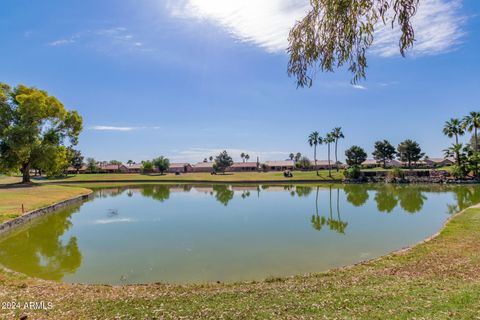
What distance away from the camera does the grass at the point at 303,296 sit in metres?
6.36

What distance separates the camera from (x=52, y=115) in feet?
152

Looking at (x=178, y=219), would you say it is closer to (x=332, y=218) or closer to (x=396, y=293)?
(x=332, y=218)

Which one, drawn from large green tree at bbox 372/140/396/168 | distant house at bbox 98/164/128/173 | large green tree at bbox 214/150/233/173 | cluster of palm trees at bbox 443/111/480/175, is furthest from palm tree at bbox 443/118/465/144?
distant house at bbox 98/164/128/173

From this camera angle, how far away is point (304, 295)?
765 cm

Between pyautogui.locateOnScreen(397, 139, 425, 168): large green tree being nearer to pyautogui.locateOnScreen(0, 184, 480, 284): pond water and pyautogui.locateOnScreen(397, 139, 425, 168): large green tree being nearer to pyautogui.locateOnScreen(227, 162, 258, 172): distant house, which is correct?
pyautogui.locateOnScreen(227, 162, 258, 172): distant house

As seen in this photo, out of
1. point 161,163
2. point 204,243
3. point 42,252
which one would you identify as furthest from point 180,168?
point 204,243

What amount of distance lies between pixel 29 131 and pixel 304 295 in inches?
1797

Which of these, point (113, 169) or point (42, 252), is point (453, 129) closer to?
point (42, 252)

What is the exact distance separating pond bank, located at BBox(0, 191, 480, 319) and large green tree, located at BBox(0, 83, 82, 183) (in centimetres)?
3630

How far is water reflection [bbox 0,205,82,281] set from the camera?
12.6 metres

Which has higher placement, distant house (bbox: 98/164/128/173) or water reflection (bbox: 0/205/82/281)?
distant house (bbox: 98/164/128/173)

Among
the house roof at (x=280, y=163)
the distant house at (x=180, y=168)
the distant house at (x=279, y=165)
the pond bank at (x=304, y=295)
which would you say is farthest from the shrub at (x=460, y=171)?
the distant house at (x=180, y=168)

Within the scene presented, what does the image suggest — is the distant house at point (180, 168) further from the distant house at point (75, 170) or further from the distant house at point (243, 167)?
the distant house at point (75, 170)

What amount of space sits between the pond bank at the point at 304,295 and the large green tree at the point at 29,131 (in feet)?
119
